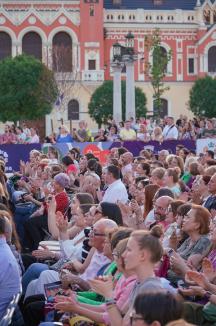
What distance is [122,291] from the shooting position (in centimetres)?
741

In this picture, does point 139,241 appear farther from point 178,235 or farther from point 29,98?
point 29,98

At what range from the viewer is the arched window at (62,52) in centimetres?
7256

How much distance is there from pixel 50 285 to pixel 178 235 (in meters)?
1.39

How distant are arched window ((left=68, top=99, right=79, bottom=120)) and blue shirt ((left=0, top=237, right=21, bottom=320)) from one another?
218ft

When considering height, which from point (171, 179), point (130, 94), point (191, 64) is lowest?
point (171, 179)

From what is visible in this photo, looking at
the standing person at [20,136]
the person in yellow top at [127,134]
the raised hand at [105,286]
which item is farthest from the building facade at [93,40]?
the raised hand at [105,286]

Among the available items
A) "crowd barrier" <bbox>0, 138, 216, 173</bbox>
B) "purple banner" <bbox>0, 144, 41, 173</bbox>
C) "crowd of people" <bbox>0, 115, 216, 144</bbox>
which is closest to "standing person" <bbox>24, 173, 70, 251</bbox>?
"crowd barrier" <bbox>0, 138, 216, 173</bbox>

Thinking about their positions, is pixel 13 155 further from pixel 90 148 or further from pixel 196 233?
pixel 196 233

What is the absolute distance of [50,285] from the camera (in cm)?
917

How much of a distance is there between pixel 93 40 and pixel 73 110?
5.72m

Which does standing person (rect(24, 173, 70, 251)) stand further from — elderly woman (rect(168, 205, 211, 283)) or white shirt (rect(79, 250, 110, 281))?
elderly woman (rect(168, 205, 211, 283))

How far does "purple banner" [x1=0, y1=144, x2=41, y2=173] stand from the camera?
80.2 feet

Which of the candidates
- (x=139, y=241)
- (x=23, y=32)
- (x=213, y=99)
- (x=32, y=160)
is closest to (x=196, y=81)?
(x=213, y=99)

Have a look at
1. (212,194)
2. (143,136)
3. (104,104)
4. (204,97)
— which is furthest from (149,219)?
(204,97)
